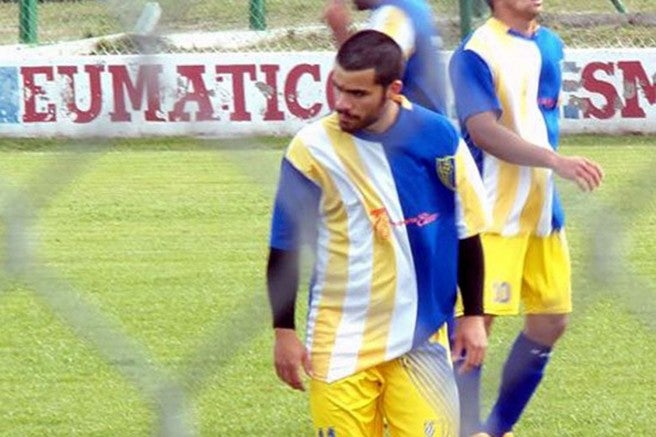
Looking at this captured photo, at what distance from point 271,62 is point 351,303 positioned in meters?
8.04

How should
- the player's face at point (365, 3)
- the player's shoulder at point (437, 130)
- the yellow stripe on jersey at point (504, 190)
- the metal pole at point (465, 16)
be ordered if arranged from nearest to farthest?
the player's shoulder at point (437, 130)
the player's face at point (365, 3)
the yellow stripe on jersey at point (504, 190)
the metal pole at point (465, 16)

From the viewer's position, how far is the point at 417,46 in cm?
374

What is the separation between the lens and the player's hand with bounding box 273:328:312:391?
3115 mm

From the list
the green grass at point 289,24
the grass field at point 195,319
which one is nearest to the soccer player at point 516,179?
the grass field at point 195,319

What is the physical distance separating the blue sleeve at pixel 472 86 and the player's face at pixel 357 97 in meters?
0.86

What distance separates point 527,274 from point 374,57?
126 centimetres

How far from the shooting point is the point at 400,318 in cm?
317

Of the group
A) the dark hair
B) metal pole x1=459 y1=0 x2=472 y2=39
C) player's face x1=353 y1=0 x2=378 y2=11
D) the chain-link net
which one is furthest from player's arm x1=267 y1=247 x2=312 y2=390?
the chain-link net

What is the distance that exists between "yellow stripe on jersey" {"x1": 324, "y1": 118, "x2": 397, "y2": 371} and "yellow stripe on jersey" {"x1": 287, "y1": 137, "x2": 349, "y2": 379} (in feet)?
0.15

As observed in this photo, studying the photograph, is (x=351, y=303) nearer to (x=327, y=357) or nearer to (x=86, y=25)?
(x=327, y=357)

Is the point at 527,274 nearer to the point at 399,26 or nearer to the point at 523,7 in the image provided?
the point at 523,7

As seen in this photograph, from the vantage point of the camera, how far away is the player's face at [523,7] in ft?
13.2

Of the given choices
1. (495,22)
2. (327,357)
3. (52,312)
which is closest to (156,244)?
(52,312)

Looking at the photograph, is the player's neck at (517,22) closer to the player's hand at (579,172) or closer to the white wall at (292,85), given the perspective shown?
the player's hand at (579,172)
